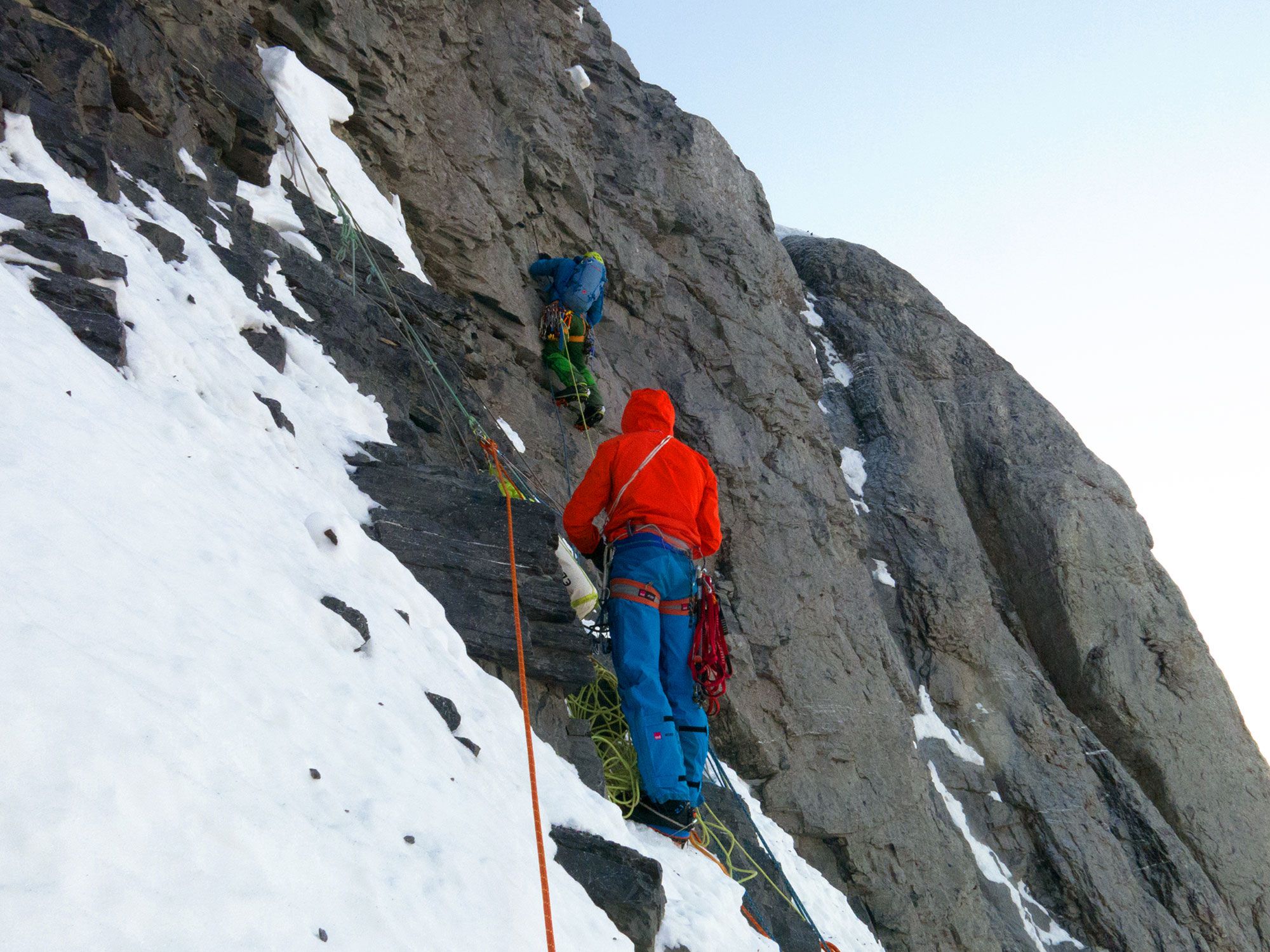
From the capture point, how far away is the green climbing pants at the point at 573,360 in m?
8.41

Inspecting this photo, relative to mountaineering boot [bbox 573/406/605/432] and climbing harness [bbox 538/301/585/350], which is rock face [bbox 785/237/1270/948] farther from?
climbing harness [bbox 538/301/585/350]

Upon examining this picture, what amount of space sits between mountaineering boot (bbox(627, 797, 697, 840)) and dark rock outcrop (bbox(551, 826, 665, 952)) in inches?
44.2

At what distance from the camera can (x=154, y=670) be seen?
2193mm

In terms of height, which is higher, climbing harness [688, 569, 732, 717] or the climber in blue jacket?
the climber in blue jacket

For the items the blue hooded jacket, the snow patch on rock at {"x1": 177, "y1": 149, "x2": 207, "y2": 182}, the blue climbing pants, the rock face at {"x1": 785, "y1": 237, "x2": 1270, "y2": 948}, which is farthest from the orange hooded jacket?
the rock face at {"x1": 785, "y1": 237, "x2": 1270, "y2": 948}

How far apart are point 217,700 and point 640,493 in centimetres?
316

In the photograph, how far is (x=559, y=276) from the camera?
8.81 metres

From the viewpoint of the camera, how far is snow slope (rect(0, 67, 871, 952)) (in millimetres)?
1751

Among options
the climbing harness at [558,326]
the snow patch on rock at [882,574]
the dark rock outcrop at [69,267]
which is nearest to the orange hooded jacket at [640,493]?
the dark rock outcrop at [69,267]

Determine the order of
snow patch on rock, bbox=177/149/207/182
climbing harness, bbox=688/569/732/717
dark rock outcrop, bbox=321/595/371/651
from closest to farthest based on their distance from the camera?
1. dark rock outcrop, bbox=321/595/371/651
2. climbing harness, bbox=688/569/732/717
3. snow patch on rock, bbox=177/149/207/182

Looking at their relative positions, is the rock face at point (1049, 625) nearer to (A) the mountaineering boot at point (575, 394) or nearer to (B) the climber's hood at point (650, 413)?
(A) the mountaineering boot at point (575, 394)

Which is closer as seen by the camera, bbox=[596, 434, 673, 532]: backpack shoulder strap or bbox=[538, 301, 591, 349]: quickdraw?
bbox=[596, 434, 673, 532]: backpack shoulder strap

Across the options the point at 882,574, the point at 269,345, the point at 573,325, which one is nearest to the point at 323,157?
the point at 573,325

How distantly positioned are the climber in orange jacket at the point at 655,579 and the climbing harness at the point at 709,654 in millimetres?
53
